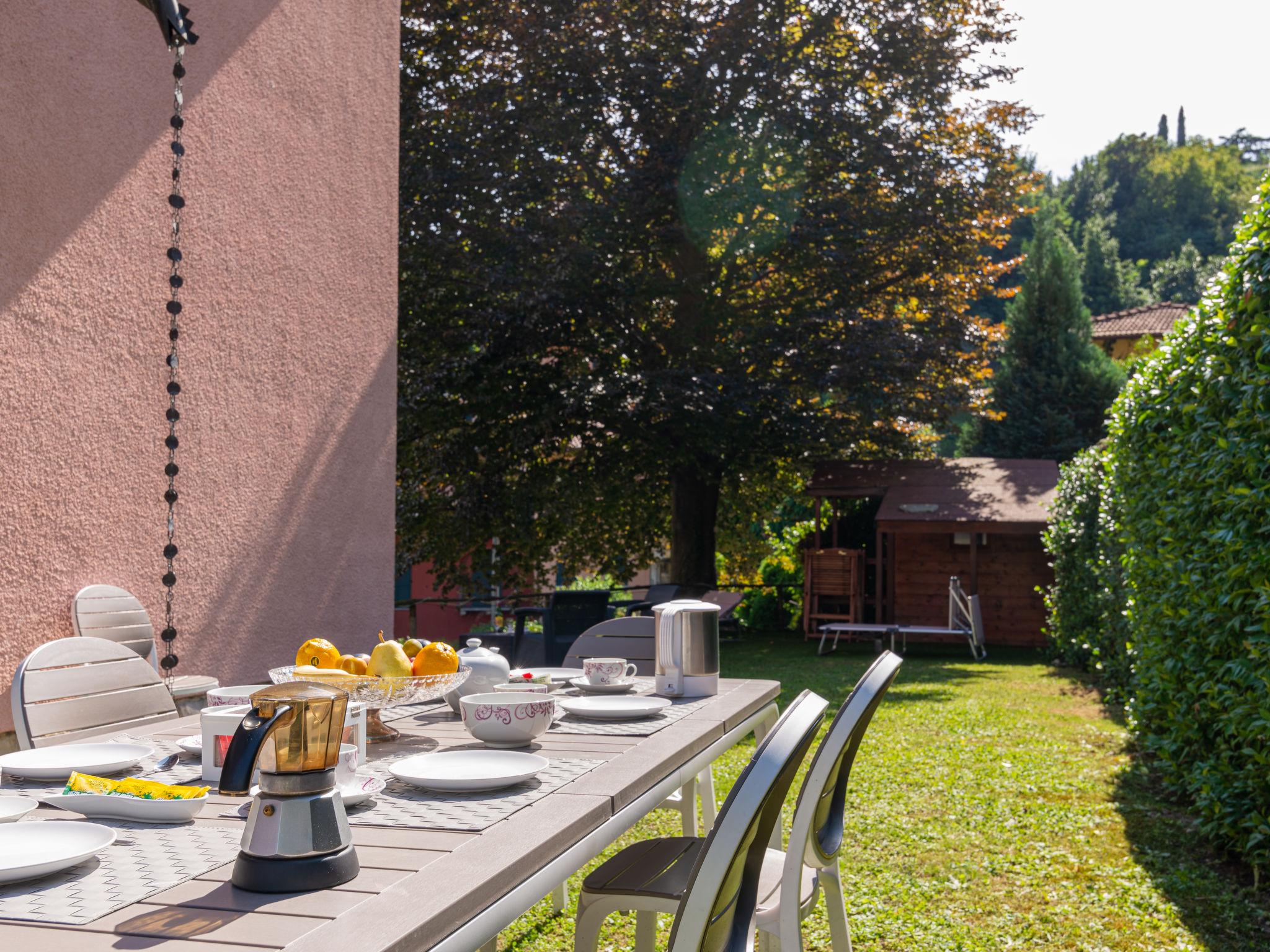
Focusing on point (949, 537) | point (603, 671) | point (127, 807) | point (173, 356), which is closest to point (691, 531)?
point (949, 537)

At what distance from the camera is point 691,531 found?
→ 1563 cm

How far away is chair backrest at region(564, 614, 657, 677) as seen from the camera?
14.4ft

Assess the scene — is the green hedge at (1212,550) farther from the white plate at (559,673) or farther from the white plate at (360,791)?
the white plate at (360,791)

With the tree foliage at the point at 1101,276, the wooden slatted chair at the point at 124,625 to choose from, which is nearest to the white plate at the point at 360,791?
the wooden slatted chair at the point at 124,625

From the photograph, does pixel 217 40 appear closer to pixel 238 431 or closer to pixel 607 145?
pixel 238 431

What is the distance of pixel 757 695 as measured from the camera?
3.32m

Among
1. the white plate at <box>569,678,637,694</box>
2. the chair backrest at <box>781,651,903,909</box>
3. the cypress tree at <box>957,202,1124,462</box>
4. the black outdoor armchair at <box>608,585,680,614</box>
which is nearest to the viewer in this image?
the chair backrest at <box>781,651,903,909</box>

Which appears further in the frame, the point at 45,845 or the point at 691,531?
the point at 691,531

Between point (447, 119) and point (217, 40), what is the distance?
876 centimetres

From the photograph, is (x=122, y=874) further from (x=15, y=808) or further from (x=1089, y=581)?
(x=1089, y=581)

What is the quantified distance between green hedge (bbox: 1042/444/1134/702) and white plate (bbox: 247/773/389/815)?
18.8 ft

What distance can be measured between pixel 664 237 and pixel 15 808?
13.4 metres

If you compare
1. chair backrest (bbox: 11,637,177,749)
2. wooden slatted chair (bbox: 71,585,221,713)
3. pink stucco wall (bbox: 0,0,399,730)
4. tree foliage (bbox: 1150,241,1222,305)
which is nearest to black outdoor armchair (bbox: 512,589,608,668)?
pink stucco wall (bbox: 0,0,399,730)

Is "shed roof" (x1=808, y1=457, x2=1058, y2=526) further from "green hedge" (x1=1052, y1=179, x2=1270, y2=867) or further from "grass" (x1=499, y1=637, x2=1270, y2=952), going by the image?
"green hedge" (x1=1052, y1=179, x2=1270, y2=867)
